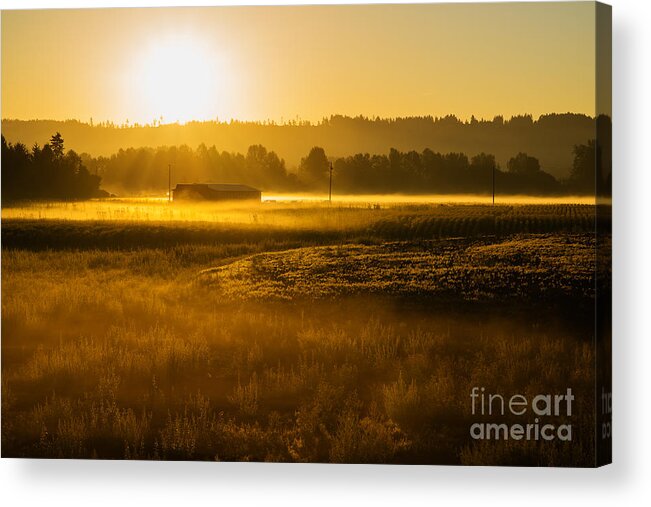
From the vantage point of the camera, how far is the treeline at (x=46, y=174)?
9250mm

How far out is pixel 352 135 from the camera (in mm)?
8914

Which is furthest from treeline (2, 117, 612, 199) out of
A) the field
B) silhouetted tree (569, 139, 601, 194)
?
the field

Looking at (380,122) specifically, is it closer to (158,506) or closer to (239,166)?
(239,166)

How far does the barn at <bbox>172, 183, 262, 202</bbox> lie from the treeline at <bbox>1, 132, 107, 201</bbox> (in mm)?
653

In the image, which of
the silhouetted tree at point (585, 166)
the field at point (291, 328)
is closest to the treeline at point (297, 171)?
the silhouetted tree at point (585, 166)

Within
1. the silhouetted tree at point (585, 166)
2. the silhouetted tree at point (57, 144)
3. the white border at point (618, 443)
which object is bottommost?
the white border at point (618, 443)

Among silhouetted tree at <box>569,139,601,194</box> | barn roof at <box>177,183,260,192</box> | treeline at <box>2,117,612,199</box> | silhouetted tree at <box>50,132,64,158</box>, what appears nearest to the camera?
silhouetted tree at <box>569,139,601,194</box>

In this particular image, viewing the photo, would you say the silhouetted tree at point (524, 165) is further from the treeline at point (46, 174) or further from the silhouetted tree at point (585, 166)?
the treeline at point (46, 174)

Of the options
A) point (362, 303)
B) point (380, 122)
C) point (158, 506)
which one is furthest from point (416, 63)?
point (158, 506)

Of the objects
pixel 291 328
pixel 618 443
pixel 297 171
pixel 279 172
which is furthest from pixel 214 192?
pixel 618 443

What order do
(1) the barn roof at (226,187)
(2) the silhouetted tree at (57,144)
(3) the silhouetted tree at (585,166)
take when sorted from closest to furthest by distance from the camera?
1. (3) the silhouetted tree at (585,166)
2. (1) the barn roof at (226,187)
3. (2) the silhouetted tree at (57,144)

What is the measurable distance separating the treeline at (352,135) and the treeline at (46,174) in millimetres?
81

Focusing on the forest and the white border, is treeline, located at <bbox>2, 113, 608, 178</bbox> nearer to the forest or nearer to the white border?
the forest

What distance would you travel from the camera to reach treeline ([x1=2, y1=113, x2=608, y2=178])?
28.6ft
